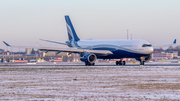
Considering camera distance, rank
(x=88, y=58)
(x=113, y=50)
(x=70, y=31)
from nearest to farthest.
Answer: (x=88, y=58) < (x=113, y=50) < (x=70, y=31)

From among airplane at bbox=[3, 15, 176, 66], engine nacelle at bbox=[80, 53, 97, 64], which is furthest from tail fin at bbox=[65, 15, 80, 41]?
engine nacelle at bbox=[80, 53, 97, 64]

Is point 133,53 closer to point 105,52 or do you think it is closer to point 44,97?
point 105,52

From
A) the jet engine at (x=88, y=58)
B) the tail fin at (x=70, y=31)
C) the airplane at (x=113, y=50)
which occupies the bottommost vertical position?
the jet engine at (x=88, y=58)

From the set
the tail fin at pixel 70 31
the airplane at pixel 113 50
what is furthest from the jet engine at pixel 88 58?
the tail fin at pixel 70 31

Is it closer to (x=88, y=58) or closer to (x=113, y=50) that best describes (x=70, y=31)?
(x=113, y=50)

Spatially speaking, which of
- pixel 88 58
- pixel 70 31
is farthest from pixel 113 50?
pixel 70 31

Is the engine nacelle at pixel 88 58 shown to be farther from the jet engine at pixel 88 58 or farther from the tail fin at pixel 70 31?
the tail fin at pixel 70 31

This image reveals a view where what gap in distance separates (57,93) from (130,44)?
34296mm

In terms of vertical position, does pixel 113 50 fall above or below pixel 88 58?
above

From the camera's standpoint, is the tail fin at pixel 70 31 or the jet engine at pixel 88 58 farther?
the tail fin at pixel 70 31

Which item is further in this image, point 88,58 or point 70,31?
point 70,31

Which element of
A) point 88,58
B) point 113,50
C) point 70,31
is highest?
point 70,31

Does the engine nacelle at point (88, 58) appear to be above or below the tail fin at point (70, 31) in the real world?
below

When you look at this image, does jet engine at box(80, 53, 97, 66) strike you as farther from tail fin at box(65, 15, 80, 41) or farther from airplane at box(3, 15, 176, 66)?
tail fin at box(65, 15, 80, 41)
